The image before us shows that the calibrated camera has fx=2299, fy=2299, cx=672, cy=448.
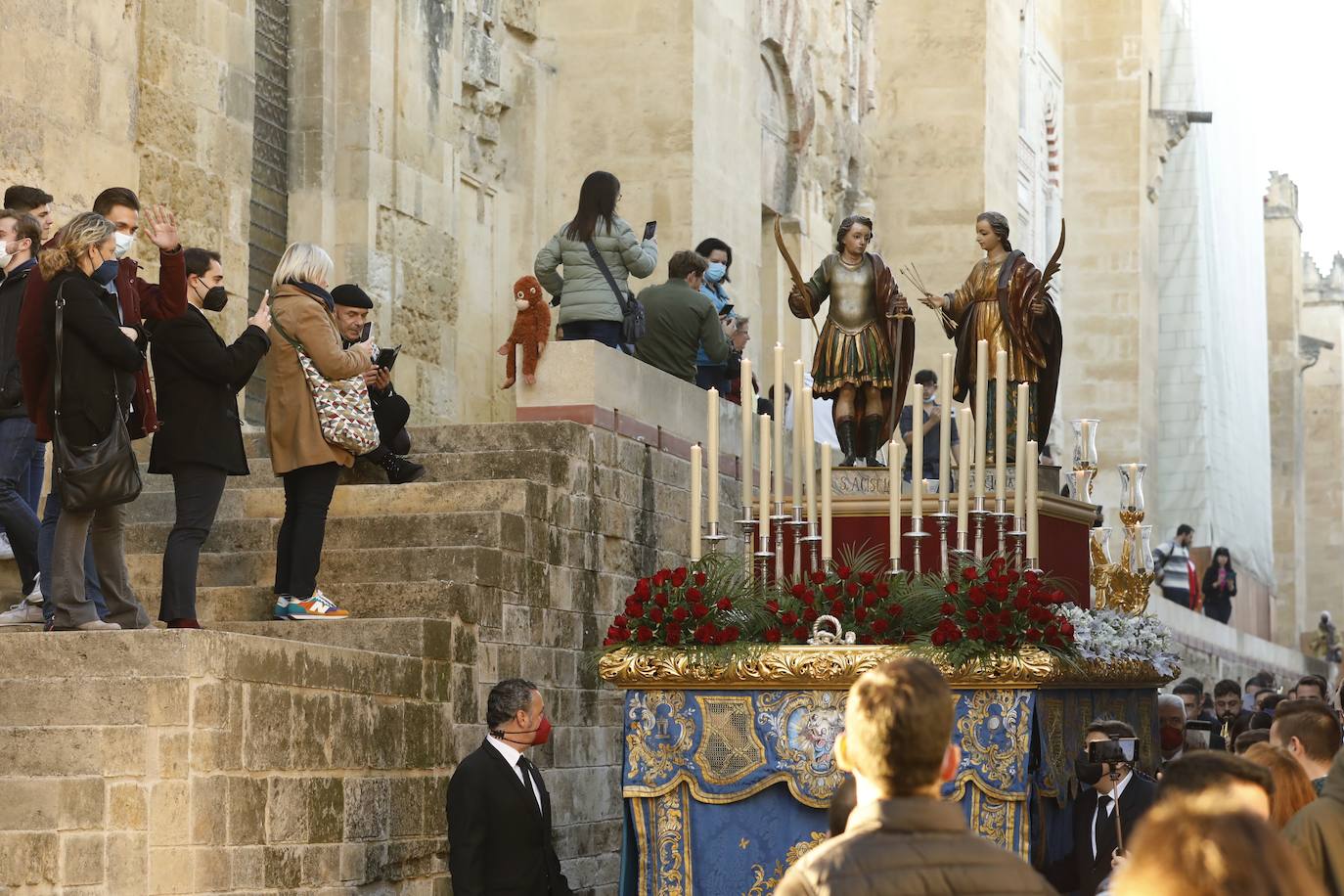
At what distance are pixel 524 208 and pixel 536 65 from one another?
4.53 feet

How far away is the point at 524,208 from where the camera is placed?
20547mm

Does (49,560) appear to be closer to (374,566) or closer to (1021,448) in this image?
(374,566)

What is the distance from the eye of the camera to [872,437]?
12156 mm

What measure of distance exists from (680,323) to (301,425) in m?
4.55

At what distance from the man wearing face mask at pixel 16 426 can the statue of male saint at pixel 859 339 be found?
380 centimetres

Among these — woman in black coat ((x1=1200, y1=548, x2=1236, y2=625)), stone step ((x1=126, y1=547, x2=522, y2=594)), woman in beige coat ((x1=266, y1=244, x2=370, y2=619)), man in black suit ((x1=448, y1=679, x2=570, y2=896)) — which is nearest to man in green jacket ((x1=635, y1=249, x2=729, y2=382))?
stone step ((x1=126, y1=547, x2=522, y2=594))

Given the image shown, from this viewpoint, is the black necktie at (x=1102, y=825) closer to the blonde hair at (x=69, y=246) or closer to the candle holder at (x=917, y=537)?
the candle holder at (x=917, y=537)

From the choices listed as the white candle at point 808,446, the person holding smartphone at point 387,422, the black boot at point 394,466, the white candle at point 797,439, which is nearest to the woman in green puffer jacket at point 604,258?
the person holding smartphone at point 387,422

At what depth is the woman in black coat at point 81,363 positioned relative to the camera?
880 centimetres

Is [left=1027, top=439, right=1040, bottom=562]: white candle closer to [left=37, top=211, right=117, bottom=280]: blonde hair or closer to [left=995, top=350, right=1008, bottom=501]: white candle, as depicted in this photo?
[left=995, top=350, right=1008, bottom=501]: white candle

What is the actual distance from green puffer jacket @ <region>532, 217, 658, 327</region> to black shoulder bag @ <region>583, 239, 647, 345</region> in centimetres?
3

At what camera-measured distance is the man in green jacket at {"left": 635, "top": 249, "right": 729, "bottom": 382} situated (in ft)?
48.5

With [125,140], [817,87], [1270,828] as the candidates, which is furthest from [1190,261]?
[1270,828]

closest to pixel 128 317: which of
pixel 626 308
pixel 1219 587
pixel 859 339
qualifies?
pixel 859 339
